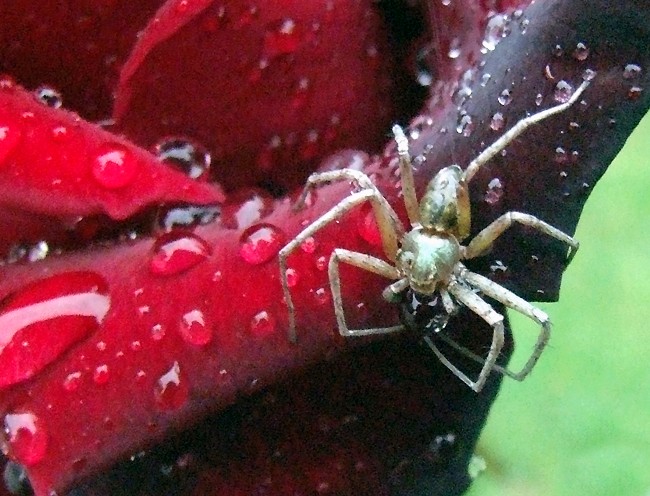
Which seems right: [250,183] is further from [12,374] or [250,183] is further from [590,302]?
[590,302]

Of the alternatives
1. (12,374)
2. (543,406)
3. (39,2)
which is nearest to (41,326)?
(12,374)

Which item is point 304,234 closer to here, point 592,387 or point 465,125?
point 465,125

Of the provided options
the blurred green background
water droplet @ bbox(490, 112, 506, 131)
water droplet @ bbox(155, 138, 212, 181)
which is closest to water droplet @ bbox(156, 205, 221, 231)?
water droplet @ bbox(155, 138, 212, 181)

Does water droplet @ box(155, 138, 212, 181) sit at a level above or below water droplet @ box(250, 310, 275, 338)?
above

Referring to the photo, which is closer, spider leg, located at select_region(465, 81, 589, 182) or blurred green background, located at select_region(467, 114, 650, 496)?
spider leg, located at select_region(465, 81, 589, 182)

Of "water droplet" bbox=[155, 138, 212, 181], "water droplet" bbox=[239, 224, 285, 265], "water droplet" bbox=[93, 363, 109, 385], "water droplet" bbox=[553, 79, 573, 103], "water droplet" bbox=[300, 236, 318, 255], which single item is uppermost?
"water droplet" bbox=[155, 138, 212, 181]

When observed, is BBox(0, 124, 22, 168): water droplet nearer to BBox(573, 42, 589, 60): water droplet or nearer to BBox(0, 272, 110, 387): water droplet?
BBox(0, 272, 110, 387): water droplet
